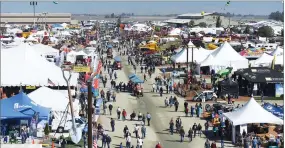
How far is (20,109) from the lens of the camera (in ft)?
65.3

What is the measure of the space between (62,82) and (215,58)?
15908mm

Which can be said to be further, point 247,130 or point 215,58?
point 215,58

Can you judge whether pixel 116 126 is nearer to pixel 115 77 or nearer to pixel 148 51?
pixel 115 77

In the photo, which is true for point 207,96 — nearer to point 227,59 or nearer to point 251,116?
point 251,116

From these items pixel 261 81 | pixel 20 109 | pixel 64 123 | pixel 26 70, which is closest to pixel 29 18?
pixel 26 70

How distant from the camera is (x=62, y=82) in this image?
27297mm

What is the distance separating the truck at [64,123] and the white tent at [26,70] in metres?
5.62

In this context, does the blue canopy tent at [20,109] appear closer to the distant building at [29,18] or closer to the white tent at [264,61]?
the white tent at [264,61]

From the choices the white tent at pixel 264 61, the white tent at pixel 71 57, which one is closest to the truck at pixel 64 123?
the white tent at pixel 71 57

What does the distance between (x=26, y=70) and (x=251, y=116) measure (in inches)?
508

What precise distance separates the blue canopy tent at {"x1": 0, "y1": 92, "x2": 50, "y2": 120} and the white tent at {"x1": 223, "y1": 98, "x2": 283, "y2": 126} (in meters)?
7.73

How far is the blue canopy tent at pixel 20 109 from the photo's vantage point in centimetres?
1953

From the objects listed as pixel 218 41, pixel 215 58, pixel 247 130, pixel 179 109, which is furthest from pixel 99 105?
pixel 218 41

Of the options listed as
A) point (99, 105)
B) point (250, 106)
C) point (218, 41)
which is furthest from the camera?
point (218, 41)
